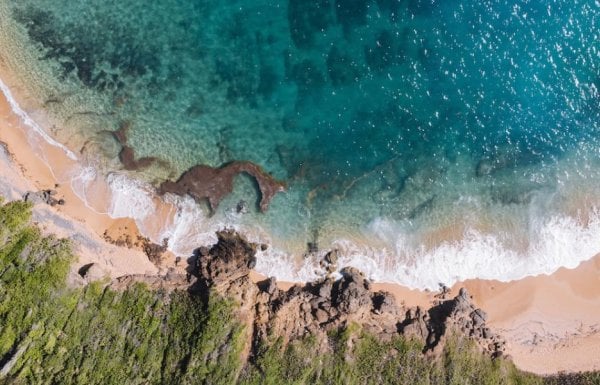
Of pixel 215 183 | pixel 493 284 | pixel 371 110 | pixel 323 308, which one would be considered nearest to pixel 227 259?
pixel 215 183

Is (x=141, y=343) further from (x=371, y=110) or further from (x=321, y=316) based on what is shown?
(x=371, y=110)

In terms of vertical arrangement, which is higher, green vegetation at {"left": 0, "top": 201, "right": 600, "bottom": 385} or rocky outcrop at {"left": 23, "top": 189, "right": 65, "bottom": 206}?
rocky outcrop at {"left": 23, "top": 189, "right": 65, "bottom": 206}

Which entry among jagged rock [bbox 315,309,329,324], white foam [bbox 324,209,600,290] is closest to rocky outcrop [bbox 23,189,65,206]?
jagged rock [bbox 315,309,329,324]

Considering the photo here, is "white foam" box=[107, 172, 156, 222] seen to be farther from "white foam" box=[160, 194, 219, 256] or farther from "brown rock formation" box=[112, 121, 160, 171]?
"white foam" box=[160, 194, 219, 256]

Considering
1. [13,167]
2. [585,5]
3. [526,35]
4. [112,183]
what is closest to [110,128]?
[112,183]

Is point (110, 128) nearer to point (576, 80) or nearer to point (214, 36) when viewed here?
point (214, 36)

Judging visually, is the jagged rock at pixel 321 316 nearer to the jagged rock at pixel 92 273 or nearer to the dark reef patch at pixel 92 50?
the jagged rock at pixel 92 273

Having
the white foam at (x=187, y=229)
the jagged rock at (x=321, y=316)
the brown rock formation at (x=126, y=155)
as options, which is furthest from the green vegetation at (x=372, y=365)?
the brown rock formation at (x=126, y=155)

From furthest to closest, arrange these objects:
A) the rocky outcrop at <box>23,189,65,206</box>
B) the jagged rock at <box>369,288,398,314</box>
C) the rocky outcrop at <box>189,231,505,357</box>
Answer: the jagged rock at <box>369,288,398,314</box> < the rocky outcrop at <box>23,189,65,206</box> < the rocky outcrop at <box>189,231,505,357</box>
